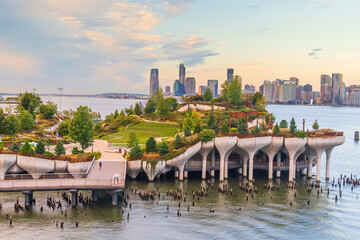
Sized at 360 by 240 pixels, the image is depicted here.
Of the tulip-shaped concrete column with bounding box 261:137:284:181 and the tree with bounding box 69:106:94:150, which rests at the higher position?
the tree with bounding box 69:106:94:150

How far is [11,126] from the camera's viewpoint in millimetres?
83312

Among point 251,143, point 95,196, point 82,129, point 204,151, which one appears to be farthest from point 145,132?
point 95,196

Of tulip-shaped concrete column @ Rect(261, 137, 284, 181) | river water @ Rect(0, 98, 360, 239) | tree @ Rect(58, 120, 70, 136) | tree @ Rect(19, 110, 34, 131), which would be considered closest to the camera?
river water @ Rect(0, 98, 360, 239)

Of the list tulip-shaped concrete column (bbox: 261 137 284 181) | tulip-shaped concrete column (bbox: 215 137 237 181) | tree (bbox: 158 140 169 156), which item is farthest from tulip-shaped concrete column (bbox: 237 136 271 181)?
tree (bbox: 158 140 169 156)

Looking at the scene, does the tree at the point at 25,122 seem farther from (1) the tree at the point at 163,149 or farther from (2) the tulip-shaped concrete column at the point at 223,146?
(2) the tulip-shaped concrete column at the point at 223,146

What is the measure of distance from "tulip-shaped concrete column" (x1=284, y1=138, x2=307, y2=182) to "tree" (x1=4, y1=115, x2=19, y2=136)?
60177 millimetres

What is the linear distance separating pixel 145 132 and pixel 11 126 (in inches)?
1353

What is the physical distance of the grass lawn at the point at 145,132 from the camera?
3627 inches

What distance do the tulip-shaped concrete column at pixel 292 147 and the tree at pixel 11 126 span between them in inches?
2369

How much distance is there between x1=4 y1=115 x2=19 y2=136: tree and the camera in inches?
3265

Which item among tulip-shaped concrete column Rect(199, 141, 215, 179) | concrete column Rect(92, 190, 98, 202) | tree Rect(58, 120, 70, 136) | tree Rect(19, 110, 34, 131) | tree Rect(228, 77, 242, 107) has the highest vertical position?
tree Rect(228, 77, 242, 107)

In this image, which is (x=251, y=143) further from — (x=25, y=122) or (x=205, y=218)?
(x=25, y=122)

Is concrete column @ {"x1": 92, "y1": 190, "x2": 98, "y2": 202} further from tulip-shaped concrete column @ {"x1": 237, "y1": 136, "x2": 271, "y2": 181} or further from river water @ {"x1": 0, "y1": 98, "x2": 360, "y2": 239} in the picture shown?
tulip-shaped concrete column @ {"x1": 237, "y1": 136, "x2": 271, "y2": 181}

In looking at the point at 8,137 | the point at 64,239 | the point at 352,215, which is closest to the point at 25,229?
the point at 64,239
